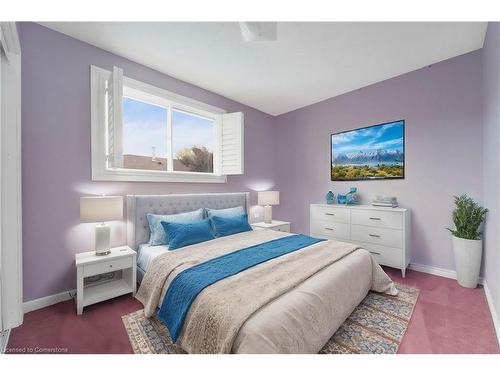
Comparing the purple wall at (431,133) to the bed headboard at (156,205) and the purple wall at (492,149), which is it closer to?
the purple wall at (492,149)

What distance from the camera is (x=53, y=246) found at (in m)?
2.17

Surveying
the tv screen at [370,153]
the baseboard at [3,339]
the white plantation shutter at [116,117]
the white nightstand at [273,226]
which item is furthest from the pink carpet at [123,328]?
the white nightstand at [273,226]

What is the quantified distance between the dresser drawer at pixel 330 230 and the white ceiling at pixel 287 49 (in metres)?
2.17

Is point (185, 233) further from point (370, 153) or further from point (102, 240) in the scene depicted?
point (370, 153)

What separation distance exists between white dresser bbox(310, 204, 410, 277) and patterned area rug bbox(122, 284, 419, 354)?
751 mm

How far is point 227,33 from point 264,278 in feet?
7.65

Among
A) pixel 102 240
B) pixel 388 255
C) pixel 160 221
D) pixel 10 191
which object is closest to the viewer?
pixel 10 191

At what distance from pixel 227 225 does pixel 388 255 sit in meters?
2.17

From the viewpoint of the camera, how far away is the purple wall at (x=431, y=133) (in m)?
2.62

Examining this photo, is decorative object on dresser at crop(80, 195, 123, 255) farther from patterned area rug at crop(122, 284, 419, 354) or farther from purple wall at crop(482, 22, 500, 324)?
purple wall at crop(482, 22, 500, 324)

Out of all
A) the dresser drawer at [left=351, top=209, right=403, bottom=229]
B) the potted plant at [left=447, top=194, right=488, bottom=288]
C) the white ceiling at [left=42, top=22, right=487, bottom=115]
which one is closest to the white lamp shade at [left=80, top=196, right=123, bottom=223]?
the white ceiling at [left=42, top=22, right=487, bottom=115]

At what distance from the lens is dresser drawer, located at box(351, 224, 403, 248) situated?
281cm

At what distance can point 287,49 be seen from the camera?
8.04ft

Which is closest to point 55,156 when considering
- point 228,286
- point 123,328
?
point 123,328
